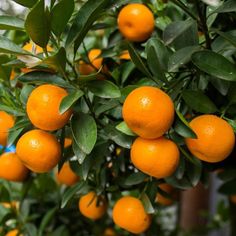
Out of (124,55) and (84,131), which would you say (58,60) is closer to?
(84,131)

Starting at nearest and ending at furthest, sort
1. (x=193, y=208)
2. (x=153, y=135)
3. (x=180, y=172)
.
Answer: (x=153, y=135), (x=180, y=172), (x=193, y=208)

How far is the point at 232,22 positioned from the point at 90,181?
16.5 inches

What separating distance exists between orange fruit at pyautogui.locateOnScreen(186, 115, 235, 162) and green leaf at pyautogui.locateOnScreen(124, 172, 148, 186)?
0.74 ft

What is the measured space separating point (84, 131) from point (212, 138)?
7.4 inches

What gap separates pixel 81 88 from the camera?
2.14 ft

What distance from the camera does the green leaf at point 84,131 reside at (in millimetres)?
607

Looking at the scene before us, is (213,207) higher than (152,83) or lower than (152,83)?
lower

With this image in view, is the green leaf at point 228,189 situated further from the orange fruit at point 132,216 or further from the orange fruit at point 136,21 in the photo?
the orange fruit at point 136,21

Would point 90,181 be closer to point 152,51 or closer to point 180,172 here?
point 180,172

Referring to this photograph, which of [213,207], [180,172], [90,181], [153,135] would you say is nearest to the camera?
[153,135]

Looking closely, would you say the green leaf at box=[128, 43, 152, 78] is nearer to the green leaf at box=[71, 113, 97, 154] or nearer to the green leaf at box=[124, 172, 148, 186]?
the green leaf at box=[71, 113, 97, 154]

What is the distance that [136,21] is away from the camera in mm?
758

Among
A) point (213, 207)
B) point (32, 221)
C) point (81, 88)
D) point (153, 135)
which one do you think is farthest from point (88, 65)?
point (213, 207)

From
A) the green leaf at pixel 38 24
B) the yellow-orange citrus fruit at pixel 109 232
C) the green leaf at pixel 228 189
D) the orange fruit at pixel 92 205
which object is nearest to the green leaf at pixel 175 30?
the green leaf at pixel 38 24
